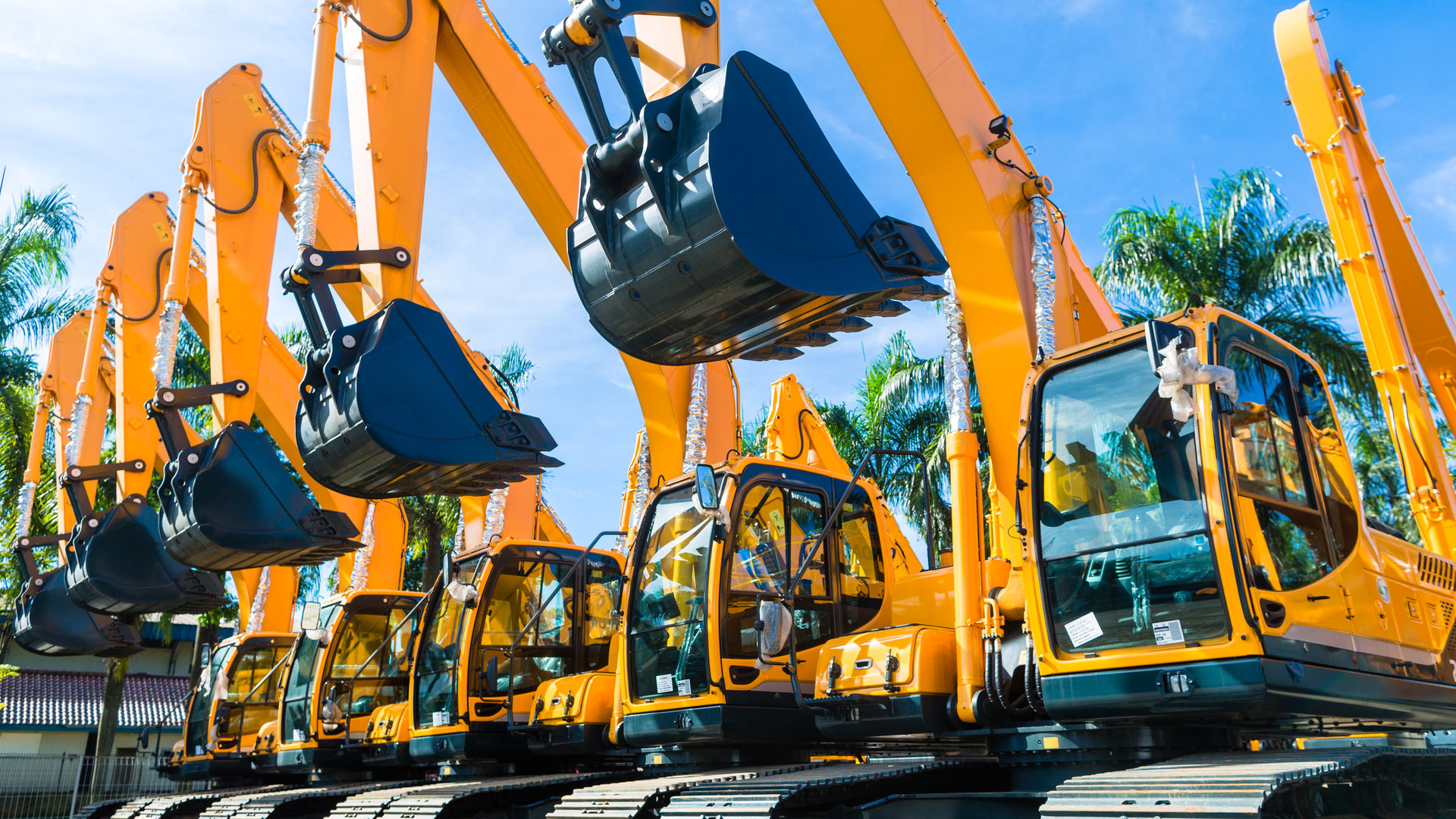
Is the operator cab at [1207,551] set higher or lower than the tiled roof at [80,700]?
lower

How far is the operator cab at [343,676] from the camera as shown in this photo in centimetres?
1248

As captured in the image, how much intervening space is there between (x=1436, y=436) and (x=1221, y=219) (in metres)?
11.3

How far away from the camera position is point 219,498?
865cm

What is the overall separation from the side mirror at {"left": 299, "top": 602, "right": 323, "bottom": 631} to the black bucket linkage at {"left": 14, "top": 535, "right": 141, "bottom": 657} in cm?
433

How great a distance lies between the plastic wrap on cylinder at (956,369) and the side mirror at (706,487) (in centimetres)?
148

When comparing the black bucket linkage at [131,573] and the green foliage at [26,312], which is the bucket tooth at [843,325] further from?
the green foliage at [26,312]

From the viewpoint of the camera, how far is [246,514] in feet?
28.3

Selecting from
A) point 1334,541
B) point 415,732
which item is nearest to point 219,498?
point 415,732

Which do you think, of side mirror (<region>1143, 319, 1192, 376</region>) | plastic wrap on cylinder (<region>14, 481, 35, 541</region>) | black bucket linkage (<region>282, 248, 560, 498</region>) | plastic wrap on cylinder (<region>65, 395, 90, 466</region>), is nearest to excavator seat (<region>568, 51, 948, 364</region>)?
side mirror (<region>1143, 319, 1192, 376</region>)

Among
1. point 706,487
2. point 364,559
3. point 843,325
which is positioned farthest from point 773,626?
point 364,559

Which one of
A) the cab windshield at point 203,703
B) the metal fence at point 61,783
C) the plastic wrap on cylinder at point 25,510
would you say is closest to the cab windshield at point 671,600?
the cab windshield at point 203,703

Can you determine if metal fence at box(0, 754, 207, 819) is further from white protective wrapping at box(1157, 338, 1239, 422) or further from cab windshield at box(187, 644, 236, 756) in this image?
white protective wrapping at box(1157, 338, 1239, 422)

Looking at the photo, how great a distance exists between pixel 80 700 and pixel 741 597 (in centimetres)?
3411

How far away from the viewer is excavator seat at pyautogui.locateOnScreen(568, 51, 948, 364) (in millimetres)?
4215
